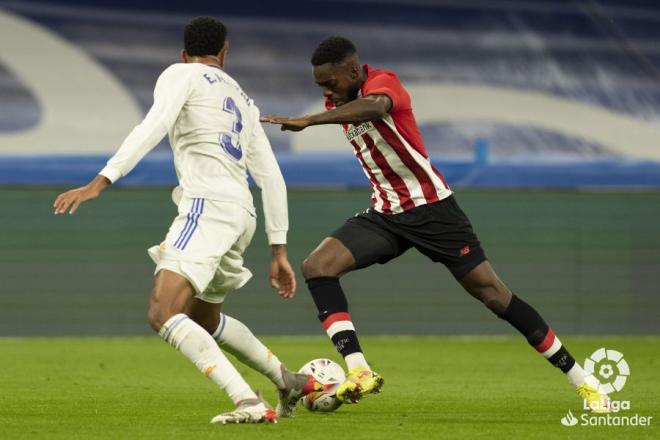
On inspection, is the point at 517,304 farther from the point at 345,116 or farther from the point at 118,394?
the point at 118,394

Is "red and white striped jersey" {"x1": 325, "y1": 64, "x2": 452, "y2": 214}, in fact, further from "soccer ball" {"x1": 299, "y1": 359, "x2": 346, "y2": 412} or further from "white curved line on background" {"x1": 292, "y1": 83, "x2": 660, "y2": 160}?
"white curved line on background" {"x1": 292, "y1": 83, "x2": 660, "y2": 160}

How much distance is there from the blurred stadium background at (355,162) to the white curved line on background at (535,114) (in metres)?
0.02

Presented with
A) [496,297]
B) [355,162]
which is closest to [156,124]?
[496,297]

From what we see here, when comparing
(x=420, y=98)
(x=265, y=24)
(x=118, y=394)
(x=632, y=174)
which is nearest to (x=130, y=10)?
(x=265, y=24)

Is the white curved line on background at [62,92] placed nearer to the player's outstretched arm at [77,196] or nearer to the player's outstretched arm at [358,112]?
the player's outstretched arm at [358,112]

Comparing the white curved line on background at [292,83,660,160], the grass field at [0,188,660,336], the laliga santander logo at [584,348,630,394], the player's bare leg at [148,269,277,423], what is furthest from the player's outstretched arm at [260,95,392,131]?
the white curved line on background at [292,83,660,160]

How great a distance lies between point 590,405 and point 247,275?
2.00 meters

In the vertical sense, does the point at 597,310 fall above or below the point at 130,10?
below

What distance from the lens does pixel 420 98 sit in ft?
49.4

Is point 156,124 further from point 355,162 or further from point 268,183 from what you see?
point 355,162

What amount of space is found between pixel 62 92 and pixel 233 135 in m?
8.57

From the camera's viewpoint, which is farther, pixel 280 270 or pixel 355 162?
pixel 355 162

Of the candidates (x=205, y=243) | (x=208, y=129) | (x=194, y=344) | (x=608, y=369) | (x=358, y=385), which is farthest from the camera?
(x=608, y=369)

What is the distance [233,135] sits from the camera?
6516mm
